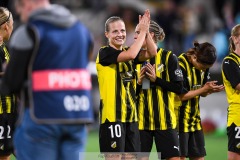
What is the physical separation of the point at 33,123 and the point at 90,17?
17510 mm

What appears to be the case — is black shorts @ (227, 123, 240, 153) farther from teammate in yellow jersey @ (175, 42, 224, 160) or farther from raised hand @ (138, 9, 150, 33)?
raised hand @ (138, 9, 150, 33)

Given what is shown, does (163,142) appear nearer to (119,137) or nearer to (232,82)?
(119,137)

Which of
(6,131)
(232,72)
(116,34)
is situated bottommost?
(6,131)

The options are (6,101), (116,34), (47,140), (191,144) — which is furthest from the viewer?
(191,144)

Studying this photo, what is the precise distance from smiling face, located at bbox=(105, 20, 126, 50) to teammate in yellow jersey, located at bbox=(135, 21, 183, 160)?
53 centimetres

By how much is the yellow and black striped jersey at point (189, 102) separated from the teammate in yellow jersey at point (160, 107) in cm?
41

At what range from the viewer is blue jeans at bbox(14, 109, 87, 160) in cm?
586

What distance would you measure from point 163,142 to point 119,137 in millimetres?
815

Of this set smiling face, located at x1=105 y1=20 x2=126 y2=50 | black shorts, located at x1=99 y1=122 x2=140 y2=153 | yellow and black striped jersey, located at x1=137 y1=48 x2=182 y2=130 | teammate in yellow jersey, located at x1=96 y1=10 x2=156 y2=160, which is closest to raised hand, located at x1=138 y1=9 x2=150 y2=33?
teammate in yellow jersey, located at x1=96 y1=10 x2=156 y2=160

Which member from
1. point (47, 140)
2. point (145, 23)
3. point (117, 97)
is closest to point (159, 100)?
point (117, 97)

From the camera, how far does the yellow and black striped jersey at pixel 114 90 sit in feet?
29.1

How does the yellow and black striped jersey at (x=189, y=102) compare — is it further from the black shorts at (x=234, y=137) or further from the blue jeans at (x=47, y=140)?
the blue jeans at (x=47, y=140)

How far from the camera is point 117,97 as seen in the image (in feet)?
29.1

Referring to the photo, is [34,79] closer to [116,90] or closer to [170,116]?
[116,90]
